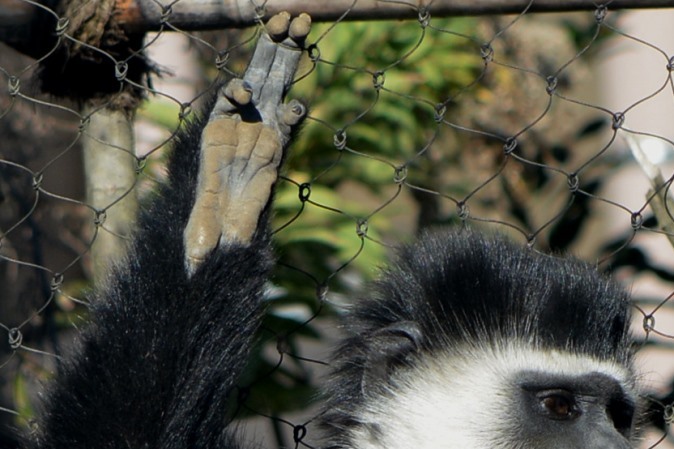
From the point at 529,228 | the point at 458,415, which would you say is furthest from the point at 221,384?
the point at 529,228

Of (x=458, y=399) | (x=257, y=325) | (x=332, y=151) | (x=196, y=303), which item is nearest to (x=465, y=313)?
(x=458, y=399)

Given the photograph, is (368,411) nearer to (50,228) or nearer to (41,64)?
(41,64)

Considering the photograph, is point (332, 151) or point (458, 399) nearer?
point (458, 399)

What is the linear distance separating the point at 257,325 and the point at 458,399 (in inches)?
15.1

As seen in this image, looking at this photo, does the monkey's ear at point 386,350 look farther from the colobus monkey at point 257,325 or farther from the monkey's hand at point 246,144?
the monkey's hand at point 246,144

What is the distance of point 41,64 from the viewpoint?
2.03 metres

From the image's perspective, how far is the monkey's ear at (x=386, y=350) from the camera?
187cm

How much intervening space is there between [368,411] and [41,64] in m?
0.93

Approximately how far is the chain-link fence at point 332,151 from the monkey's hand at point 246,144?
6cm

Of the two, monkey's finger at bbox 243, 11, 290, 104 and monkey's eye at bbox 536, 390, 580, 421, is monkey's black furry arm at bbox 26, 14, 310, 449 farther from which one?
monkey's eye at bbox 536, 390, 580, 421

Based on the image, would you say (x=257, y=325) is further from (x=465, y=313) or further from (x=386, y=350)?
(x=465, y=313)

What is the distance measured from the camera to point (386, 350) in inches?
73.7

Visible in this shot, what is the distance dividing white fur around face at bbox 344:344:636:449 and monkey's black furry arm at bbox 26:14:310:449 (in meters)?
0.28

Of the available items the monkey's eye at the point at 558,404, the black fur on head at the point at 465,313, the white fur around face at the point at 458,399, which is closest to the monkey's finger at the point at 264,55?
the black fur on head at the point at 465,313
